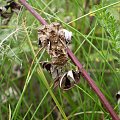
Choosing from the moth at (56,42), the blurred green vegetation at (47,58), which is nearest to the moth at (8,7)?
the blurred green vegetation at (47,58)

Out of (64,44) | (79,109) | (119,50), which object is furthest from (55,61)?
(79,109)

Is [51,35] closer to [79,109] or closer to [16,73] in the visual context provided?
[79,109]

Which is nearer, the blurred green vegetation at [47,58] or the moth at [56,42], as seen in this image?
the moth at [56,42]

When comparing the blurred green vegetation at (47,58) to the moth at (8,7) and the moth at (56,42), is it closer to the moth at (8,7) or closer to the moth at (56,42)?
the moth at (8,7)

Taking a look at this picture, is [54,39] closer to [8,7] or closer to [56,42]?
[56,42]

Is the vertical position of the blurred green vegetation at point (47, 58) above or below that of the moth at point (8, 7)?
below

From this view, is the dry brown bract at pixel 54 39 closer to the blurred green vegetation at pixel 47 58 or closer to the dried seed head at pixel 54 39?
the dried seed head at pixel 54 39

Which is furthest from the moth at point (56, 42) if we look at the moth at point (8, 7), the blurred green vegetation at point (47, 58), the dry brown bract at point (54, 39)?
the moth at point (8, 7)

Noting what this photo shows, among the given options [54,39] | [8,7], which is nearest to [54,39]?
[54,39]
